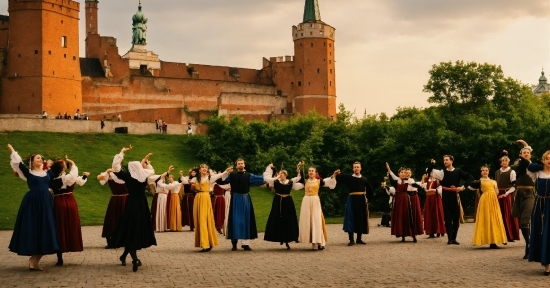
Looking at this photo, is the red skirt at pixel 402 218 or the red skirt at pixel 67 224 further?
the red skirt at pixel 402 218

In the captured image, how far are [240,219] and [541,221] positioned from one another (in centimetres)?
644

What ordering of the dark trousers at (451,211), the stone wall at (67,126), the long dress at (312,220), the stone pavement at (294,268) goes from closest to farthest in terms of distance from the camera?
the stone pavement at (294,268), the long dress at (312,220), the dark trousers at (451,211), the stone wall at (67,126)

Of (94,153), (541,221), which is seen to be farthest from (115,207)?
(94,153)

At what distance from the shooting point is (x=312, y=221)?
16.8 m

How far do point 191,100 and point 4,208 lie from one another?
4839cm

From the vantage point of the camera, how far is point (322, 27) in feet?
278

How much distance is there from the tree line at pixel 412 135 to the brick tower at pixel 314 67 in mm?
21478

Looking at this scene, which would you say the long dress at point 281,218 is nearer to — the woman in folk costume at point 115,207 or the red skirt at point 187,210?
the woman in folk costume at point 115,207

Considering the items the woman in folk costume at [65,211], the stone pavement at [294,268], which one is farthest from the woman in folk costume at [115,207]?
the woman in folk costume at [65,211]

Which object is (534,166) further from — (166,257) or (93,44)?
(93,44)

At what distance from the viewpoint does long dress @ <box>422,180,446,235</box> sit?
1991 centimetres

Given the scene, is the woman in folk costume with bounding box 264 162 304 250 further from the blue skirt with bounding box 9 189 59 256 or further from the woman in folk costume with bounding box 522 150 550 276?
the woman in folk costume with bounding box 522 150 550 276

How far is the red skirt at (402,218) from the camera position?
19.0 meters

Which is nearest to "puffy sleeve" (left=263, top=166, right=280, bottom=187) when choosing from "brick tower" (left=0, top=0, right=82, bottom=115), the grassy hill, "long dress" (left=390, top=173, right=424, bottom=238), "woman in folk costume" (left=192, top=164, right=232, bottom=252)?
"woman in folk costume" (left=192, top=164, right=232, bottom=252)
